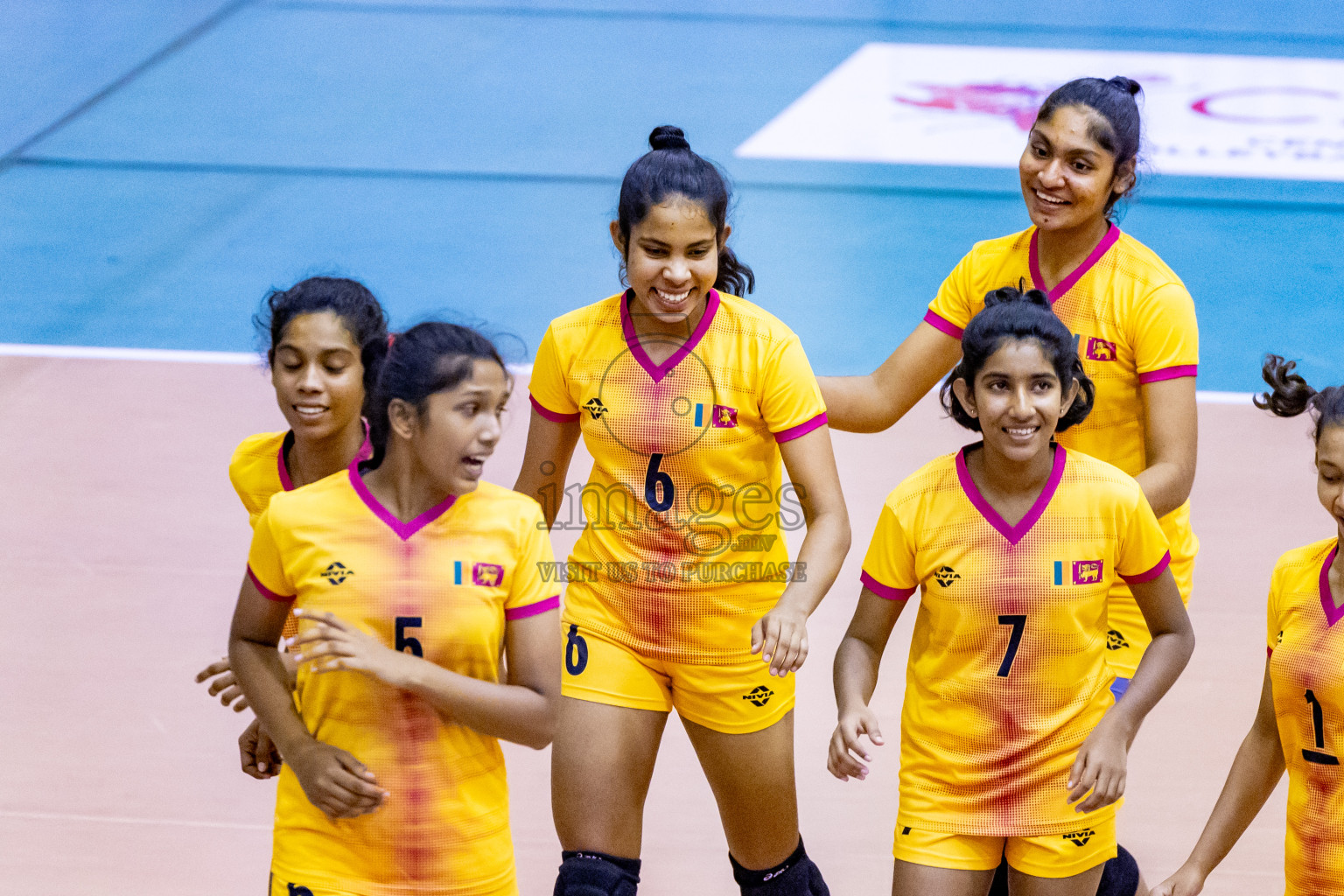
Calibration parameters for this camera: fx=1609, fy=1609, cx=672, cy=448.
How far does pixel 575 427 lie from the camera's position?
3.63 m

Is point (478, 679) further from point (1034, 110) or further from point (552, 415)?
point (1034, 110)

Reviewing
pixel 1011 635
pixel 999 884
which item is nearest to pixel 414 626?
pixel 1011 635

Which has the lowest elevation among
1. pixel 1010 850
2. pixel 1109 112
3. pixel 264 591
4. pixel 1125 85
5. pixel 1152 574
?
pixel 1010 850

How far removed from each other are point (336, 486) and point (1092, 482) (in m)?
1.46

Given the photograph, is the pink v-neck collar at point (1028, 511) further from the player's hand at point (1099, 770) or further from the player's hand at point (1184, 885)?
the player's hand at point (1184, 885)

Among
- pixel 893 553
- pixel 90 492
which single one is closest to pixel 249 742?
pixel 893 553

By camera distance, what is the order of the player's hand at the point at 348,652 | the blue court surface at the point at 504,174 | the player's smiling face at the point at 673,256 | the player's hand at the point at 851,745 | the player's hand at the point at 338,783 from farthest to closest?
the blue court surface at the point at 504,174 → the player's smiling face at the point at 673,256 → the player's hand at the point at 851,745 → the player's hand at the point at 338,783 → the player's hand at the point at 348,652

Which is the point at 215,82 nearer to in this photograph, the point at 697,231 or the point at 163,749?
the point at 163,749

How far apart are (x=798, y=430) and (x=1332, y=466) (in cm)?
106

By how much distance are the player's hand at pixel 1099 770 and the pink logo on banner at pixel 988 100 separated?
8755mm

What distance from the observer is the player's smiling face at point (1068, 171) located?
3.57 m

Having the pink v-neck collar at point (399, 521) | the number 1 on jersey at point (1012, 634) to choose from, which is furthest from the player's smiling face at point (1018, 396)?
the pink v-neck collar at point (399, 521)

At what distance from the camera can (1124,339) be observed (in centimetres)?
359

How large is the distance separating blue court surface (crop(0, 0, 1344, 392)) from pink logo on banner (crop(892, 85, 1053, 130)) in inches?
34.9
